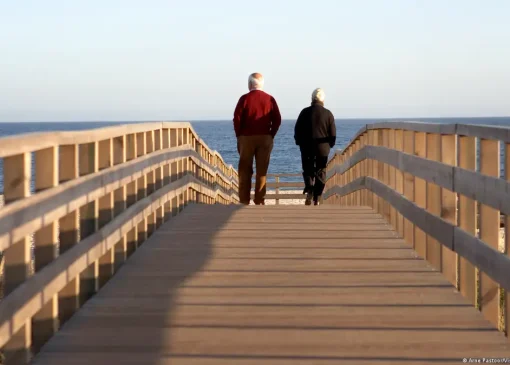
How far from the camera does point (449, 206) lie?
7188 millimetres

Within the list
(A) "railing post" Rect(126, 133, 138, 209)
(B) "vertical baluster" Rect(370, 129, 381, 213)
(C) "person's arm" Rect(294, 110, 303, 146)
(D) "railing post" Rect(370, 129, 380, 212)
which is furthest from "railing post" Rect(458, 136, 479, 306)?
(C) "person's arm" Rect(294, 110, 303, 146)

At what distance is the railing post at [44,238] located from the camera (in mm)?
5164

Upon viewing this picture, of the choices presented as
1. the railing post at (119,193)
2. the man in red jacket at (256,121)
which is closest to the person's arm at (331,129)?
the man in red jacket at (256,121)

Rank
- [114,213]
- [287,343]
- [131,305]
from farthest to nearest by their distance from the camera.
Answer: [114,213], [131,305], [287,343]

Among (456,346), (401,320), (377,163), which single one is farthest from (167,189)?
(456,346)

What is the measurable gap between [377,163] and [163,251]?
161 inches

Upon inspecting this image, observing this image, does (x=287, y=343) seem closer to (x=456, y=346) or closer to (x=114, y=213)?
(x=456, y=346)

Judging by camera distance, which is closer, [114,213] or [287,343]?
[287,343]

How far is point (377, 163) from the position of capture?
1212 cm

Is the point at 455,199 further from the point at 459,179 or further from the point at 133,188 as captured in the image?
the point at 133,188

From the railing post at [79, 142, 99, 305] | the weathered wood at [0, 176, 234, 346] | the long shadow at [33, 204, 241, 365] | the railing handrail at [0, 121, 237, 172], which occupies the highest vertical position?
the railing handrail at [0, 121, 237, 172]

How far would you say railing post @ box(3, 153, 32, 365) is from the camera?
4504 mm

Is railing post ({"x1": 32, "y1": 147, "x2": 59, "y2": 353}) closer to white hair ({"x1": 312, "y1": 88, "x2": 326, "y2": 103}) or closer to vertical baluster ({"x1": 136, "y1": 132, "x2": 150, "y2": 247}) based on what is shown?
vertical baluster ({"x1": 136, "y1": 132, "x2": 150, "y2": 247})

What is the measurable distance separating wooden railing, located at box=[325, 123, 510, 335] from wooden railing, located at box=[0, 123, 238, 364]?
2291mm
